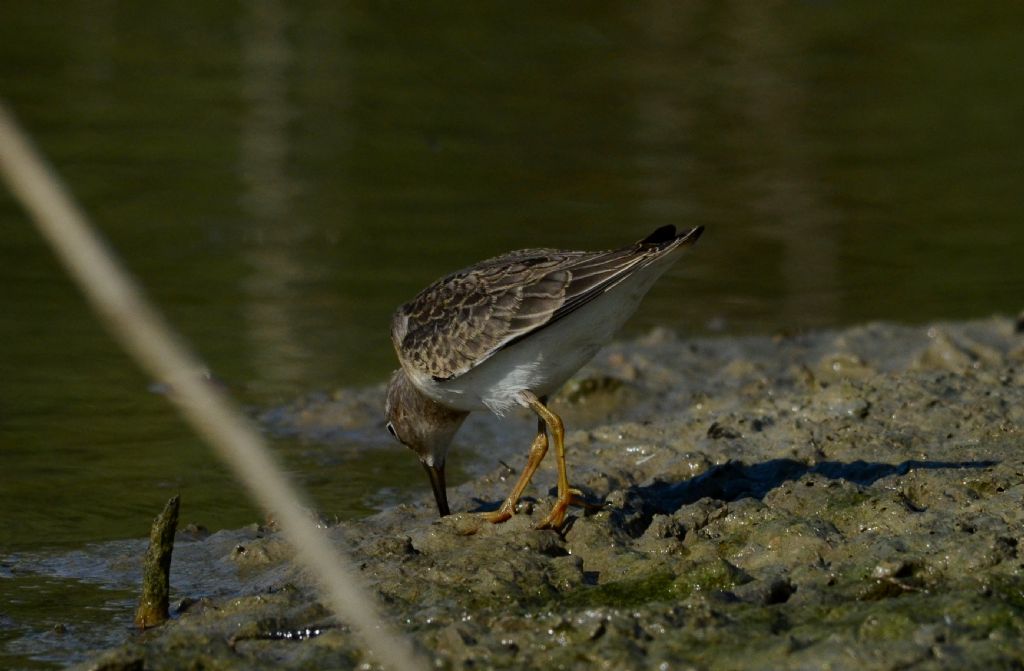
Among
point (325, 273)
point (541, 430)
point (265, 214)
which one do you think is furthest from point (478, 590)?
point (265, 214)

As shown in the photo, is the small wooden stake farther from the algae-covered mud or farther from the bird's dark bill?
the bird's dark bill

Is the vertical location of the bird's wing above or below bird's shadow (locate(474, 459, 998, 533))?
above

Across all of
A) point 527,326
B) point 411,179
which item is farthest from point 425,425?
point 411,179

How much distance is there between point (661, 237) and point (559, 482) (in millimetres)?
959

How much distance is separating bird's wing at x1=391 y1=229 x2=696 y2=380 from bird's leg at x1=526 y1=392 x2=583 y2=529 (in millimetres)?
268

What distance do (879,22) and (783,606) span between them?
17.4 meters

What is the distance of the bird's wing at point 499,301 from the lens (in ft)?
17.7

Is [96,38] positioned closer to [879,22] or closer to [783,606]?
[879,22]

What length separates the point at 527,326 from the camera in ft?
18.0

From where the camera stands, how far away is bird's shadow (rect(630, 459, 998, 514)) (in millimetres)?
5832

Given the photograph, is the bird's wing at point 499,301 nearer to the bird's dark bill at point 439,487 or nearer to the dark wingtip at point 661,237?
the dark wingtip at point 661,237

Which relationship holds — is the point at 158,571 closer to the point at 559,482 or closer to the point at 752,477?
the point at 559,482

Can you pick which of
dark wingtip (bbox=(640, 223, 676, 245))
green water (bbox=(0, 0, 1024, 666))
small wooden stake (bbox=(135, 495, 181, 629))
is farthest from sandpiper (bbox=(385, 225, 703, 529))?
green water (bbox=(0, 0, 1024, 666))

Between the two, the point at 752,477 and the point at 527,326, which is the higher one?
the point at 527,326
